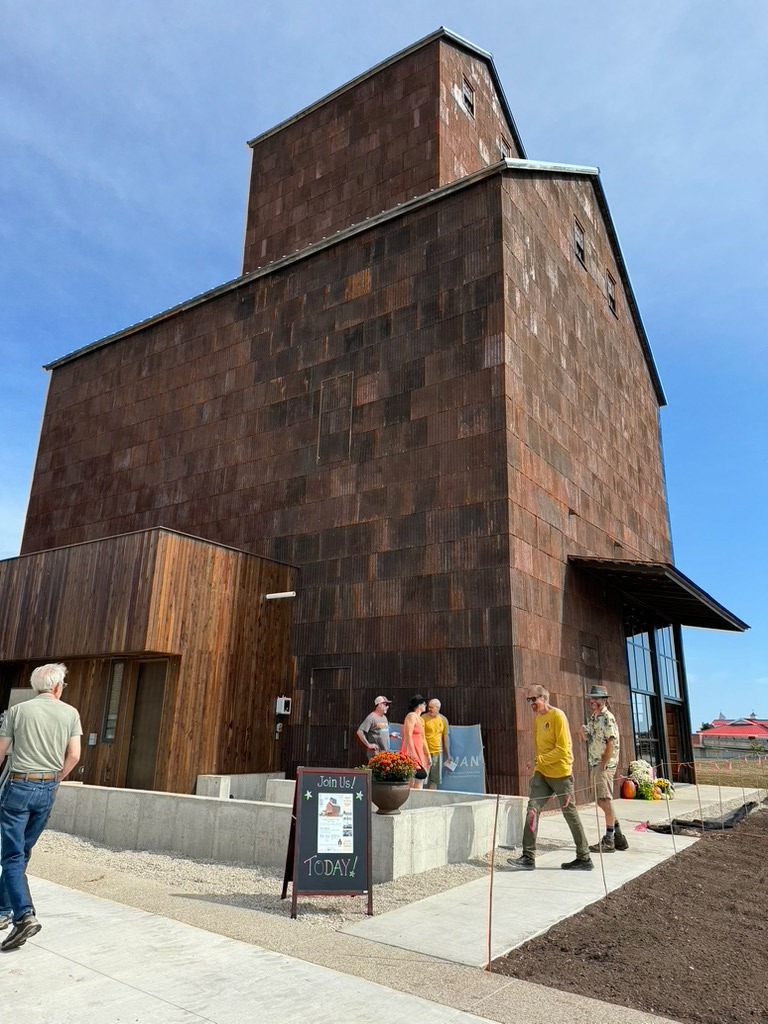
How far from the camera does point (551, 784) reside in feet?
27.1

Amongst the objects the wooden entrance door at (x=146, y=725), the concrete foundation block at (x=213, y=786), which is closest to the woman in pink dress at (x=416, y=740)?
the concrete foundation block at (x=213, y=786)

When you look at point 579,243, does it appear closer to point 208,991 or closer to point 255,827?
point 255,827

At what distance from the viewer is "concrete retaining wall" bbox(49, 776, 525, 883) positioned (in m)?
7.69

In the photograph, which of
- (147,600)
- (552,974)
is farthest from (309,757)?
(552,974)

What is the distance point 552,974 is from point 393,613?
8927 millimetres

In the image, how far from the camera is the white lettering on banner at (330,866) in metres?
6.37

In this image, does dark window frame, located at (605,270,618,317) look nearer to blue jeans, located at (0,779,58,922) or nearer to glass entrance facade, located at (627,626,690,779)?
glass entrance facade, located at (627,626,690,779)

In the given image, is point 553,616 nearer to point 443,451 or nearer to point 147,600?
point 443,451

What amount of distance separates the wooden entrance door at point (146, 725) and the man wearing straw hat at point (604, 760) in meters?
7.48

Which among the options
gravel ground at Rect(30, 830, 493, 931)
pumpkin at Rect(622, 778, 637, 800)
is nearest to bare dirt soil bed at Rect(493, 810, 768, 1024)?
gravel ground at Rect(30, 830, 493, 931)

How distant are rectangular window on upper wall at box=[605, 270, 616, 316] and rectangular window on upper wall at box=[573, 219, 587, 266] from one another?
5.84ft

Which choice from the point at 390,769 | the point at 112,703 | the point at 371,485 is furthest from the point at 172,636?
the point at 390,769

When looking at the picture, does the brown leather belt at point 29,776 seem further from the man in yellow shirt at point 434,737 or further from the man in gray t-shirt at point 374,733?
the man in yellow shirt at point 434,737

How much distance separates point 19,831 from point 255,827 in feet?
12.3
